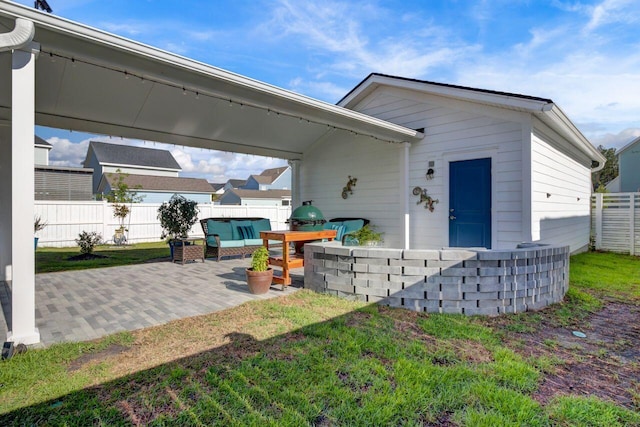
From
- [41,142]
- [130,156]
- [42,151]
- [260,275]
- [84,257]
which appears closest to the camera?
[260,275]

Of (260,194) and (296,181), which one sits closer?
(296,181)

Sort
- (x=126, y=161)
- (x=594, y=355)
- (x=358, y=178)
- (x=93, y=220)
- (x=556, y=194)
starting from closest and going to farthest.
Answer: (x=594, y=355), (x=556, y=194), (x=358, y=178), (x=93, y=220), (x=126, y=161)

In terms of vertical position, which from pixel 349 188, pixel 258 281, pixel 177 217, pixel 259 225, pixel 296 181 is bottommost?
pixel 258 281

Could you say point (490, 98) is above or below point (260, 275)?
above

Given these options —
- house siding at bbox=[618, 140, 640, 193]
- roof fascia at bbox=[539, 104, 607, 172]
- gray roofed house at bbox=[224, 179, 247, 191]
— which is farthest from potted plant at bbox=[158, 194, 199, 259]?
gray roofed house at bbox=[224, 179, 247, 191]

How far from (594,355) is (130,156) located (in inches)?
1086

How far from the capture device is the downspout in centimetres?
277

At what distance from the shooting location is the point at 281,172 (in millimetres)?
37281

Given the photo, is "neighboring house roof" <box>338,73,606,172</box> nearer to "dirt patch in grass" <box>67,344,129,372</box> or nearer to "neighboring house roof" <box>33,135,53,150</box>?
"dirt patch in grass" <box>67,344,129,372</box>

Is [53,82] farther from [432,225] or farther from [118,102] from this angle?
[432,225]

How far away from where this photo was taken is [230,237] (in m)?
8.21

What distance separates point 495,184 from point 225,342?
541 centimetres

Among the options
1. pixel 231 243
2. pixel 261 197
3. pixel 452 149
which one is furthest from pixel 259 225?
pixel 261 197

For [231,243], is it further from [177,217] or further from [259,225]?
[177,217]
